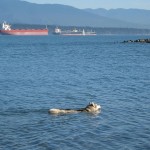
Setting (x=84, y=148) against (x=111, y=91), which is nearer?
(x=84, y=148)

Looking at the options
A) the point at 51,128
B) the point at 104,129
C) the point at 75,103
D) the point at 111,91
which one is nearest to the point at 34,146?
the point at 51,128

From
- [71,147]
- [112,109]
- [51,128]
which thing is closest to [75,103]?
[112,109]

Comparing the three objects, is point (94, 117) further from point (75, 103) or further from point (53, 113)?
point (75, 103)

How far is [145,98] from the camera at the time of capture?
3044 cm

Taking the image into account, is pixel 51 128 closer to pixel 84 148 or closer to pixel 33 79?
pixel 84 148

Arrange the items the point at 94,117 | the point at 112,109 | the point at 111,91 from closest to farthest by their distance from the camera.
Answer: the point at 94,117 → the point at 112,109 → the point at 111,91

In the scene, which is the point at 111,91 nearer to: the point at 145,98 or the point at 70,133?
the point at 145,98

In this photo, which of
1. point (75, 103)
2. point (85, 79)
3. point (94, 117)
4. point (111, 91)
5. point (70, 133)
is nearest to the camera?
point (70, 133)

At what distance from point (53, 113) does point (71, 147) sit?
641 cm

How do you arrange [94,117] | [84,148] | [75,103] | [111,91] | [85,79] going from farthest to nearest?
[85,79]
[111,91]
[75,103]
[94,117]
[84,148]

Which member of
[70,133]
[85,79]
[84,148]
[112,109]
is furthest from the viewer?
[85,79]

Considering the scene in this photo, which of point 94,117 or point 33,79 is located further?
point 33,79

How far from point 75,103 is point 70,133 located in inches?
308

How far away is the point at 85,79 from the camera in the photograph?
1646 inches
